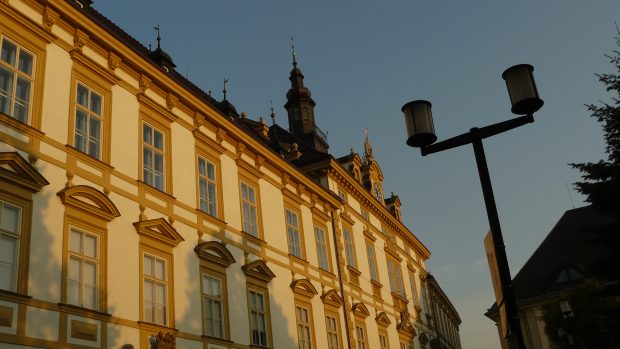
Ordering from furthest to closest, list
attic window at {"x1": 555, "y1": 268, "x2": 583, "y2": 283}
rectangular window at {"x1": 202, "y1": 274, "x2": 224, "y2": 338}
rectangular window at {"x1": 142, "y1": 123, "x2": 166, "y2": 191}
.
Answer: attic window at {"x1": 555, "y1": 268, "x2": 583, "y2": 283} < rectangular window at {"x1": 202, "y1": 274, "x2": 224, "y2": 338} < rectangular window at {"x1": 142, "y1": 123, "x2": 166, "y2": 191}

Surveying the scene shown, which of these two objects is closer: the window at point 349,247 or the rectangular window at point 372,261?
the window at point 349,247

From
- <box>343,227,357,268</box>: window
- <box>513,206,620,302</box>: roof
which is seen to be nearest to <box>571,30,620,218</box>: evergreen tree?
<box>343,227,357,268</box>: window

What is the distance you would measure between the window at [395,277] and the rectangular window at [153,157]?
821 inches

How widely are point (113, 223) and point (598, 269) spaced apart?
67.9ft

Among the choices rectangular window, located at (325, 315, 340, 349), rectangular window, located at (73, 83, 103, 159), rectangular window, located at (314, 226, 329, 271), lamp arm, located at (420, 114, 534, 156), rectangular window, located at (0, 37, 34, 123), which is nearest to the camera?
lamp arm, located at (420, 114, 534, 156)

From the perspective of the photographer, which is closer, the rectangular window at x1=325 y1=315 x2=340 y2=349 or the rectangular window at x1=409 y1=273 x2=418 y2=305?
the rectangular window at x1=325 y1=315 x2=340 y2=349

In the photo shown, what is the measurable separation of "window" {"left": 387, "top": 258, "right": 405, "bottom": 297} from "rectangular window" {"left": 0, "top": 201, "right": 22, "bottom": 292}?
85.5 ft

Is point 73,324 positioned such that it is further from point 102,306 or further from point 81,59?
point 81,59

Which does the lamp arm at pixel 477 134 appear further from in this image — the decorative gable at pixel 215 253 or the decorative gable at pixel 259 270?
the decorative gable at pixel 259 270

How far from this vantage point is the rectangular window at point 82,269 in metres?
14.2

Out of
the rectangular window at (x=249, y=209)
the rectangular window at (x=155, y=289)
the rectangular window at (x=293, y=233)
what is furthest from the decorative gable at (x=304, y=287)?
the rectangular window at (x=155, y=289)

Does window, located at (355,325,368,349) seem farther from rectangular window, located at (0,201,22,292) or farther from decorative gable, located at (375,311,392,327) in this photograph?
rectangular window, located at (0,201,22,292)

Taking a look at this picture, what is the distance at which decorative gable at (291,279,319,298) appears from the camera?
24019mm

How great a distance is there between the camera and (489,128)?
7836mm
